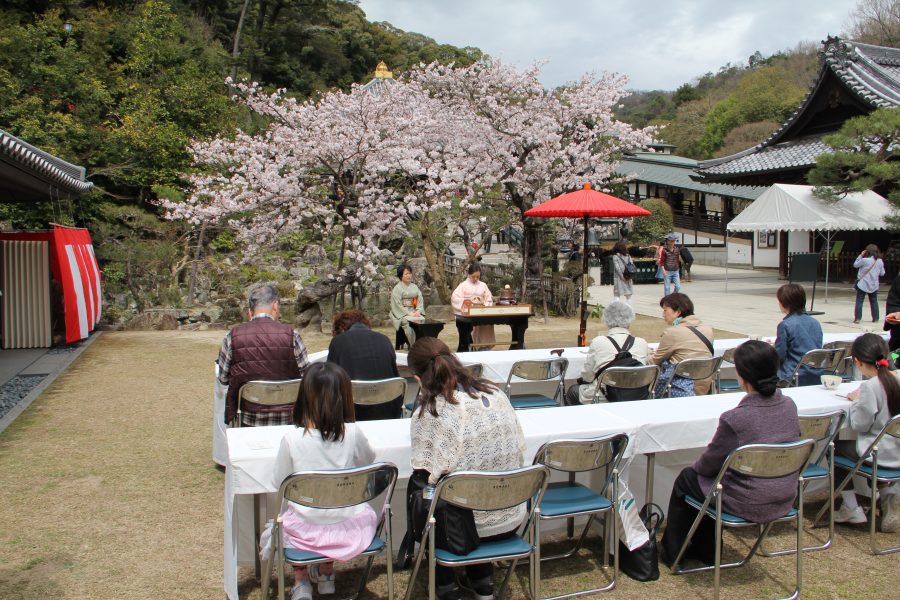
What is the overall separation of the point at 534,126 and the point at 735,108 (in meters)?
28.6

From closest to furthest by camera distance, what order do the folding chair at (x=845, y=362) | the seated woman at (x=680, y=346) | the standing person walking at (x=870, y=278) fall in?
the seated woman at (x=680, y=346), the folding chair at (x=845, y=362), the standing person walking at (x=870, y=278)

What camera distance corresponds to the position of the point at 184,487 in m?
4.66

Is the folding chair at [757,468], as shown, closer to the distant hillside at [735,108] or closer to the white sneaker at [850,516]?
the white sneaker at [850,516]

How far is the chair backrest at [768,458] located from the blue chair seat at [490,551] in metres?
0.94

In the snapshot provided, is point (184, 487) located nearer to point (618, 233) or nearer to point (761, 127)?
point (618, 233)

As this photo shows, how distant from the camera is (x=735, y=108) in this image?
122 ft

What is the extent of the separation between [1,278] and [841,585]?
11.3 m

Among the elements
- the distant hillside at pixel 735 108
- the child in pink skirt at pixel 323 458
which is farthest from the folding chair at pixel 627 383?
the distant hillside at pixel 735 108

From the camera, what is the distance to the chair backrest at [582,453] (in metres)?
3.01

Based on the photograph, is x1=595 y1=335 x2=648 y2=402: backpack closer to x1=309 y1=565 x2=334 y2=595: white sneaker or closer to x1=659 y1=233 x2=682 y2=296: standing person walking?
x1=309 y1=565 x2=334 y2=595: white sneaker

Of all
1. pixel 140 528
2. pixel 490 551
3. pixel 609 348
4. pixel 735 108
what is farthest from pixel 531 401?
pixel 735 108

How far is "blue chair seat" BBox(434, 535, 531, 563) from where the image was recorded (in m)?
2.79

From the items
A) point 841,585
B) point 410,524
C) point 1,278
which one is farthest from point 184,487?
point 1,278

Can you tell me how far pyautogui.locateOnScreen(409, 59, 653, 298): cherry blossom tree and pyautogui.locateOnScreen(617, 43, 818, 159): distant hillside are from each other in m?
18.3
